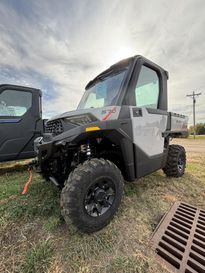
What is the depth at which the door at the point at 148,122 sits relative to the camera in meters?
2.42

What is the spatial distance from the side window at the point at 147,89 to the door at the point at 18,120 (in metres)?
3.08

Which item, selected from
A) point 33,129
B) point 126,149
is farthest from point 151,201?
point 33,129

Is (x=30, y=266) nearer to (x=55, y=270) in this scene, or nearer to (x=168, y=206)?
(x=55, y=270)

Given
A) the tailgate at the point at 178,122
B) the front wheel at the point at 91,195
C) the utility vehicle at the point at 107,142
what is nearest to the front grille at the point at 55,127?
the utility vehicle at the point at 107,142

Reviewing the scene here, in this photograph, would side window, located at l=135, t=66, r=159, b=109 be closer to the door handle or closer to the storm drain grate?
the door handle

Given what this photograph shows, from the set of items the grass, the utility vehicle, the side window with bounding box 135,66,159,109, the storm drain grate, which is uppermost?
the side window with bounding box 135,66,159,109

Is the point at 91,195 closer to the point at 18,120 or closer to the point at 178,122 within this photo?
the point at 178,122

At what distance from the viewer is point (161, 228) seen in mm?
1977

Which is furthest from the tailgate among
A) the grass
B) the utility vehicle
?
the grass

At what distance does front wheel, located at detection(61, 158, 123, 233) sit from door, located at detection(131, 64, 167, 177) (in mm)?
550

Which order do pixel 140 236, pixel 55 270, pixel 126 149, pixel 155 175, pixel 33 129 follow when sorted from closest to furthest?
pixel 55 270 → pixel 140 236 → pixel 126 149 → pixel 155 175 → pixel 33 129

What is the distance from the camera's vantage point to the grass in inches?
56.9

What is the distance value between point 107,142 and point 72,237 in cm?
131

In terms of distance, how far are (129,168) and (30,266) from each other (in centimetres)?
152
